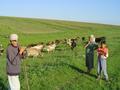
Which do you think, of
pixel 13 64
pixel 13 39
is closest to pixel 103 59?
pixel 13 64

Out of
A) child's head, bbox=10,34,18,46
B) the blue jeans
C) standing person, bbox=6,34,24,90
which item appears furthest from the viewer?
the blue jeans

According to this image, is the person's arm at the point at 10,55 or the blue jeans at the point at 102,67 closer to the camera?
the person's arm at the point at 10,55

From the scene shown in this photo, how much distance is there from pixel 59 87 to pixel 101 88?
1791mm

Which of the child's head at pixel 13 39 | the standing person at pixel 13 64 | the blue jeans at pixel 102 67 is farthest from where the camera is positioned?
the blue jeans at pixel 102 67

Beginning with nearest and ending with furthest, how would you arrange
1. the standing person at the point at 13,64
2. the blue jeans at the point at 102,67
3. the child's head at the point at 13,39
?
the child's head at the point at 13,39
the standing person at the point at 13,64
the blue jeans at the point at 102,67

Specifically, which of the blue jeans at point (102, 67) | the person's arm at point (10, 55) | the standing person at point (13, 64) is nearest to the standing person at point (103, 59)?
the blue jeans at point (102, 67)

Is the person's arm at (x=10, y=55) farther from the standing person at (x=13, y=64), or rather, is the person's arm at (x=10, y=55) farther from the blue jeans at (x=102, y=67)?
the blue jeans at (x=102, y=67)

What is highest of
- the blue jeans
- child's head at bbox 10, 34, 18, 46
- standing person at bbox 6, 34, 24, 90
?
child's head at bbox 10, 34, 18, 46

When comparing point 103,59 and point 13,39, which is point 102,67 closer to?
point 103,59

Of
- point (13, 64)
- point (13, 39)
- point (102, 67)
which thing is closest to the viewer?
point (13, 39)

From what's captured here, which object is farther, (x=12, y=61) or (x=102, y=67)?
(x=102, y=67)

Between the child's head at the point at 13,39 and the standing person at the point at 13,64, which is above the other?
the child's head at the point at 13,39

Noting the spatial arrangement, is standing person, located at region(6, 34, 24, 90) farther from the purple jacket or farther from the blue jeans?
the blue jeans

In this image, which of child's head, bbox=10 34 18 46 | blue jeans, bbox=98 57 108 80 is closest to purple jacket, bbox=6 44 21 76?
child's head, bbox=10 34 18 46
